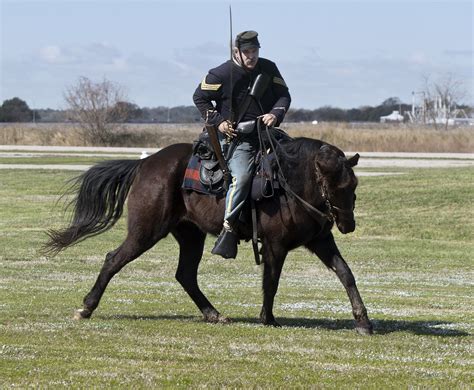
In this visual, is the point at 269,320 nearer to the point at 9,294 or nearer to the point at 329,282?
the point at 9,294

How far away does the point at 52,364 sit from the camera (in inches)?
353

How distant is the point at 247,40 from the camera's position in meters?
11.5

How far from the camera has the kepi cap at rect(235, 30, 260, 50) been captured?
37.7 ft

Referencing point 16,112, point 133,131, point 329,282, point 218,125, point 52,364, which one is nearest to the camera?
point 52,364

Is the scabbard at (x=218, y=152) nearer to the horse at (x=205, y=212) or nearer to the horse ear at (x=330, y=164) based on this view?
the horse at (x=205, y=212)

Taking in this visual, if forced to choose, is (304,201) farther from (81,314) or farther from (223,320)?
(81,314)

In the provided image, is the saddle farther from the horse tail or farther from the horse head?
the horse tail

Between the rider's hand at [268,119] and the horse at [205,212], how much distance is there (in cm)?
30

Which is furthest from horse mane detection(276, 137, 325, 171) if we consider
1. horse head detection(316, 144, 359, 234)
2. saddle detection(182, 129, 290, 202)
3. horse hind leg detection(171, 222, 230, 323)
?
horse hind leg detection(171, 222, 230, 323)

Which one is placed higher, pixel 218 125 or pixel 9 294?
pixel 218 125

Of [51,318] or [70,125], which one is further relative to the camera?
[70,125]

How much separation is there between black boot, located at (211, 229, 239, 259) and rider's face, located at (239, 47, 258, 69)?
1.78 m

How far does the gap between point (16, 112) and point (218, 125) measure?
12197 centimetres

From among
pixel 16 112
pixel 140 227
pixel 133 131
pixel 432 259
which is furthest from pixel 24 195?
pixel 16 112
